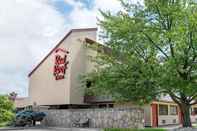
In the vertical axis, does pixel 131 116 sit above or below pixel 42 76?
below

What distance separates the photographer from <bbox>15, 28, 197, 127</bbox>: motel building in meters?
36.3

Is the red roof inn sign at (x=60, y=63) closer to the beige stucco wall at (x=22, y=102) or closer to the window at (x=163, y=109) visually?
the beige stucco wall at (x=22, y=102)

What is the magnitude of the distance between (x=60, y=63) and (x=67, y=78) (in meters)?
2.42

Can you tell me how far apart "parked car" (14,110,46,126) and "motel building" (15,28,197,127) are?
3.15 meters

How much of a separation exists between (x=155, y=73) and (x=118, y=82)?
2.68 meters

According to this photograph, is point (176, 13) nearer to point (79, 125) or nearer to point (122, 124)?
point (122, 124)

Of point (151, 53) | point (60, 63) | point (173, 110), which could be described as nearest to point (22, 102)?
point (60, 63)

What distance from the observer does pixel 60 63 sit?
124 ft

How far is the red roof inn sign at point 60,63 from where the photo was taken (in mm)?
37156

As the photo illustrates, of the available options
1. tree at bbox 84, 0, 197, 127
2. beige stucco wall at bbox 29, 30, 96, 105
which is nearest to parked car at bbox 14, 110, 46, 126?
beige stucco wall at bbox 29, 30, 96, 105

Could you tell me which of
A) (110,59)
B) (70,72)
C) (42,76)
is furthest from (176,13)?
(42,76)

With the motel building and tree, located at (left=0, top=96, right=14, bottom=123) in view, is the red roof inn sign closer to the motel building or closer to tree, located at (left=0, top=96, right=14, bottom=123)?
the motel building

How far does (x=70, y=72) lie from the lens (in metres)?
36.5

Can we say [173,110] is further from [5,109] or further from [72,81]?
[5,109]
